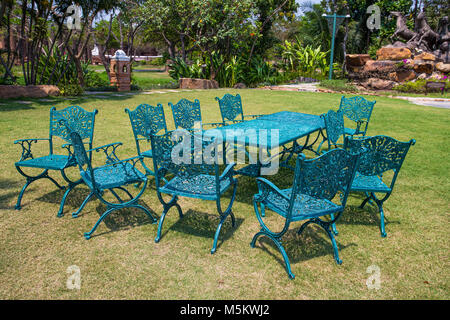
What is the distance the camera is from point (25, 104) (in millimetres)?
10484

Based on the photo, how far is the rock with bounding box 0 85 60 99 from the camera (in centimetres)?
1117

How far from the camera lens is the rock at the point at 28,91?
1117 centimetres

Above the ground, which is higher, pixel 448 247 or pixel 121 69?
pixel 121 69

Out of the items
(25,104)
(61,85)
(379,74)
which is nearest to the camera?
(25,104)

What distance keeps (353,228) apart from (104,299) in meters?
2.51

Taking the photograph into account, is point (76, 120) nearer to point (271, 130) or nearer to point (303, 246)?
point (271, 130)

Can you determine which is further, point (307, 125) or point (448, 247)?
point (307, 125)

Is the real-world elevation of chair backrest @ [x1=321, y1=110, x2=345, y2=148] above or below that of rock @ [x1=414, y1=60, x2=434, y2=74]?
below

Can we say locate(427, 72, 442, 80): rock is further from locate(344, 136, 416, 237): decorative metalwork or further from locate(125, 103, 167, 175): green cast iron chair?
locate(125, 103, 167, 175): green cast iron chair

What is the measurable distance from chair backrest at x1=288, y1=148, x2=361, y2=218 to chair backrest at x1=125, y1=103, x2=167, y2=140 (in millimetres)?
2537

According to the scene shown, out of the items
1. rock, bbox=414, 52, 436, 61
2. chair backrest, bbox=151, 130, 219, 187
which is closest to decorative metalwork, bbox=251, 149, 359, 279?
chair backrest, bbox=151, 130, 219, 187

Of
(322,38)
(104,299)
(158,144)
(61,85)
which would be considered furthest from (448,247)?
(322,38)

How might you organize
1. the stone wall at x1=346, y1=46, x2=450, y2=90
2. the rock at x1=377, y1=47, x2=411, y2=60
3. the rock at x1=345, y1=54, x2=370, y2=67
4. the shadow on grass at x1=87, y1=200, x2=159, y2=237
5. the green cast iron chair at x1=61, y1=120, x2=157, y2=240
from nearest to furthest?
the green cast iron chair at x1=61, y1=120, x2=157, y2=240 < the shadow on grass at x1=87, y1=200, x2=159, y2=237 < the stone wall at x1=346, y1=46, x2=450, y2=90 < the rock at x1=377, y1=47, x2=411, y2=60 < the rock at x1=345, y1=54, x2=370, y2=67
